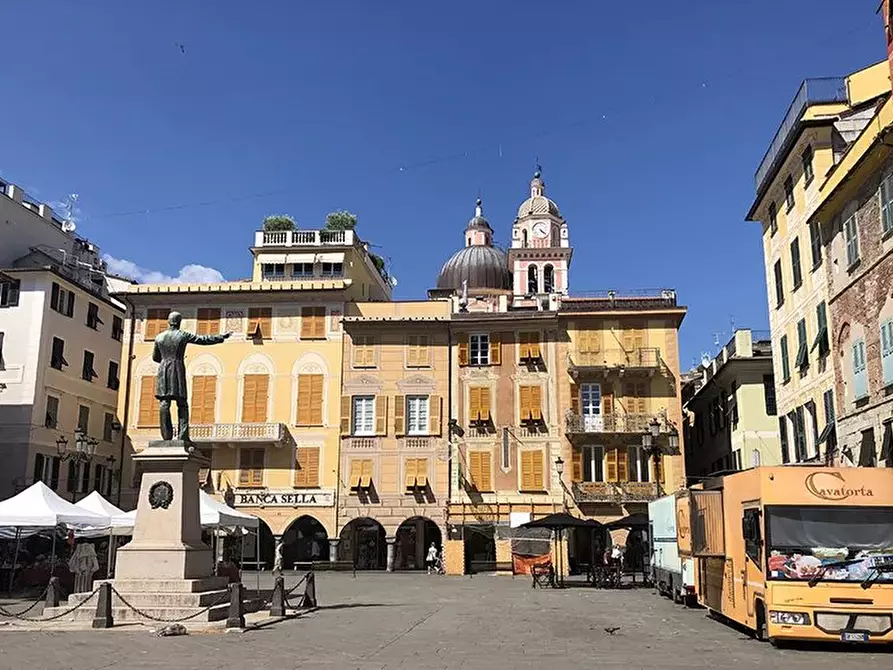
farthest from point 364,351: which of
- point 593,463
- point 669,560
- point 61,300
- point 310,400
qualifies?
point 669,560

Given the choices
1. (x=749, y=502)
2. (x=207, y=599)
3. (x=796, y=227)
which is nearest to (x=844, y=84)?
(x=796, y=227)

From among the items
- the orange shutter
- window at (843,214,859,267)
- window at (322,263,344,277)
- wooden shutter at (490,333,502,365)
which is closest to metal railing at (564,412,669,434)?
wooden shutter at (490,333,502,365)

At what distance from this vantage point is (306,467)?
40.0 m

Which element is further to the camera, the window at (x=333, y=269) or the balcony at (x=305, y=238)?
the balcony at (x=305, y=238)

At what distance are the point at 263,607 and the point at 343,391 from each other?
21626mm

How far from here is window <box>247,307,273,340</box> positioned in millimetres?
41562

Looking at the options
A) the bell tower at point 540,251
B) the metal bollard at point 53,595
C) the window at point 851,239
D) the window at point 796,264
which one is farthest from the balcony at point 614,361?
the bell tower at point 540,251

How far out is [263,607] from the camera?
63.4ft

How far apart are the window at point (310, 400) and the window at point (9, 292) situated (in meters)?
12.5

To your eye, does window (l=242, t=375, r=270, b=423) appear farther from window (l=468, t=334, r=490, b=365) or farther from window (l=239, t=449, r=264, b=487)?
window (l=468, t=334, r=490, b=365)

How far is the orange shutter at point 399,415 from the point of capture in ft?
132

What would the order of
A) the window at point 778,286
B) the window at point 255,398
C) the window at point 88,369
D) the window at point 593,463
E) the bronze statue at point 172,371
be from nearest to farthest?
the bronze statue at point 172,371, the window at point 778,286, the window at point 593,463, the window at point 255,398, the window at point 88,369

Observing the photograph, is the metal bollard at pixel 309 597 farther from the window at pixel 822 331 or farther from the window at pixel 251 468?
the window at pixel 251 468

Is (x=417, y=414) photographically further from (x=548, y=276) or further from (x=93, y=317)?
(x=548, y=276)
